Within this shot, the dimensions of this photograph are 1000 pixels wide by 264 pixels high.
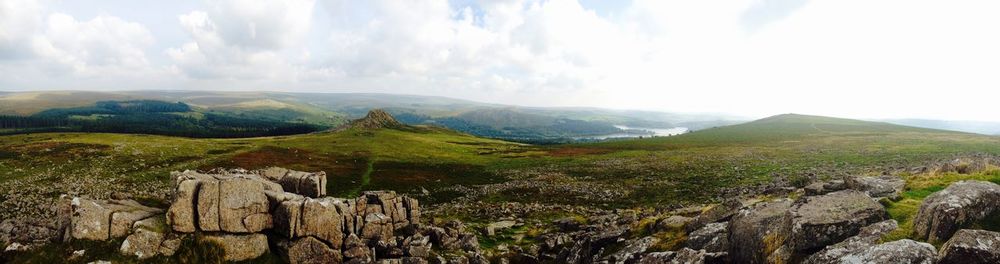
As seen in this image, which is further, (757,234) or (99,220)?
(99,220)

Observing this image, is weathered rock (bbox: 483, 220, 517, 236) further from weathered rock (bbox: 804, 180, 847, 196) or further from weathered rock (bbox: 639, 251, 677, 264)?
weathered rock (bbox: 804, 180, 847, 196)

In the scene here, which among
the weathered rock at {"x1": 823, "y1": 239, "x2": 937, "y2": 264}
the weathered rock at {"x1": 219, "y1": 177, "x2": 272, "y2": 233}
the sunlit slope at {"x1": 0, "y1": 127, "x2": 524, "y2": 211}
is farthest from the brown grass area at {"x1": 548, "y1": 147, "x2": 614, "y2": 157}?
the weathered rock at {"x1": 823, "y1": 239, "x2": 937, "y2": 264}

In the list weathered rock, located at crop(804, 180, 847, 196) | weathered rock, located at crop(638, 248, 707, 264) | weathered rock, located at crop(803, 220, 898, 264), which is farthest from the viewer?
weathered rock, located at crop(804, 180, 847, 196)

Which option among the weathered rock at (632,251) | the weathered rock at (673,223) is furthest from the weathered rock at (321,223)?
the weathered rock at (673,223)

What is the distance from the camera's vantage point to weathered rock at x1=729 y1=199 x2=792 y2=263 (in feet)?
49.9

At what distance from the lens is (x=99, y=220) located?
19094mm

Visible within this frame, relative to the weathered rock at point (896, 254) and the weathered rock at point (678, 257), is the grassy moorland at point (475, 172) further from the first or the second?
the weathered rock at point (678, 257)

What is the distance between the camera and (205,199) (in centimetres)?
2069

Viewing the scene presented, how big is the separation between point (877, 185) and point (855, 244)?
1189cm

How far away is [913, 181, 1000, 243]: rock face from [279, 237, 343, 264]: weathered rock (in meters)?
22.0

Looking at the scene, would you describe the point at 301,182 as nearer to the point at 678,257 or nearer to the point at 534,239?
the point at 534,239

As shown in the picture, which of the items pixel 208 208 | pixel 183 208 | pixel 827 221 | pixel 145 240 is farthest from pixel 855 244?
pixel 145 240

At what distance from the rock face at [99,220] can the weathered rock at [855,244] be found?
86.1 feet

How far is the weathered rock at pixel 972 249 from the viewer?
10.5 meters
